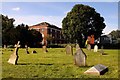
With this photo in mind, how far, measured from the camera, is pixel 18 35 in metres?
69.8

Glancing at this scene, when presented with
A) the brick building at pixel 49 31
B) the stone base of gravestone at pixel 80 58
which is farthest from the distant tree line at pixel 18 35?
the stone base of gravestone at pixel 80 58

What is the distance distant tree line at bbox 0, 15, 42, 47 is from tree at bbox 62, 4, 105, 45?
9132 millimetres

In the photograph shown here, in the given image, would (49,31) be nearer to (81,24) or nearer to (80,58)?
(81,24)

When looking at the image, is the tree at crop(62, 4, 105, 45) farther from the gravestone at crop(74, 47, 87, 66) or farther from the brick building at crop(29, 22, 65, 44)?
the gravestone at crop(74, 47, 87, 66)

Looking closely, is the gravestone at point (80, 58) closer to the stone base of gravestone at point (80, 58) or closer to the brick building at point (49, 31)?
the stone base of gravestone at point (80, 58)

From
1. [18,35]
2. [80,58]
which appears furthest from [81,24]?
[80,58]

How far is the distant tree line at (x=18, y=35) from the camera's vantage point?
68.3 metres

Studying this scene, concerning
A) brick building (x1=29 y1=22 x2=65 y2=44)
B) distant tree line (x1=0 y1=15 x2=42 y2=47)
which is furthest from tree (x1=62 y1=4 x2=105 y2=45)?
brick building (x1=29 y1=22 x2=65 y2=44)

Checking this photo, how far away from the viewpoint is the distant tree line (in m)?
68.3

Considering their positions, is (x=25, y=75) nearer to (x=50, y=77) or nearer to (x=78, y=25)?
(x=50, y=77)

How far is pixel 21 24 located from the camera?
266 feet

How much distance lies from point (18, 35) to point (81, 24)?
1838cm

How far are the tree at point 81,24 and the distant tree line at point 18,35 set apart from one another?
9132 mm

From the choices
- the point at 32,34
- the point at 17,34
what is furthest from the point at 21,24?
the point at 17,34
